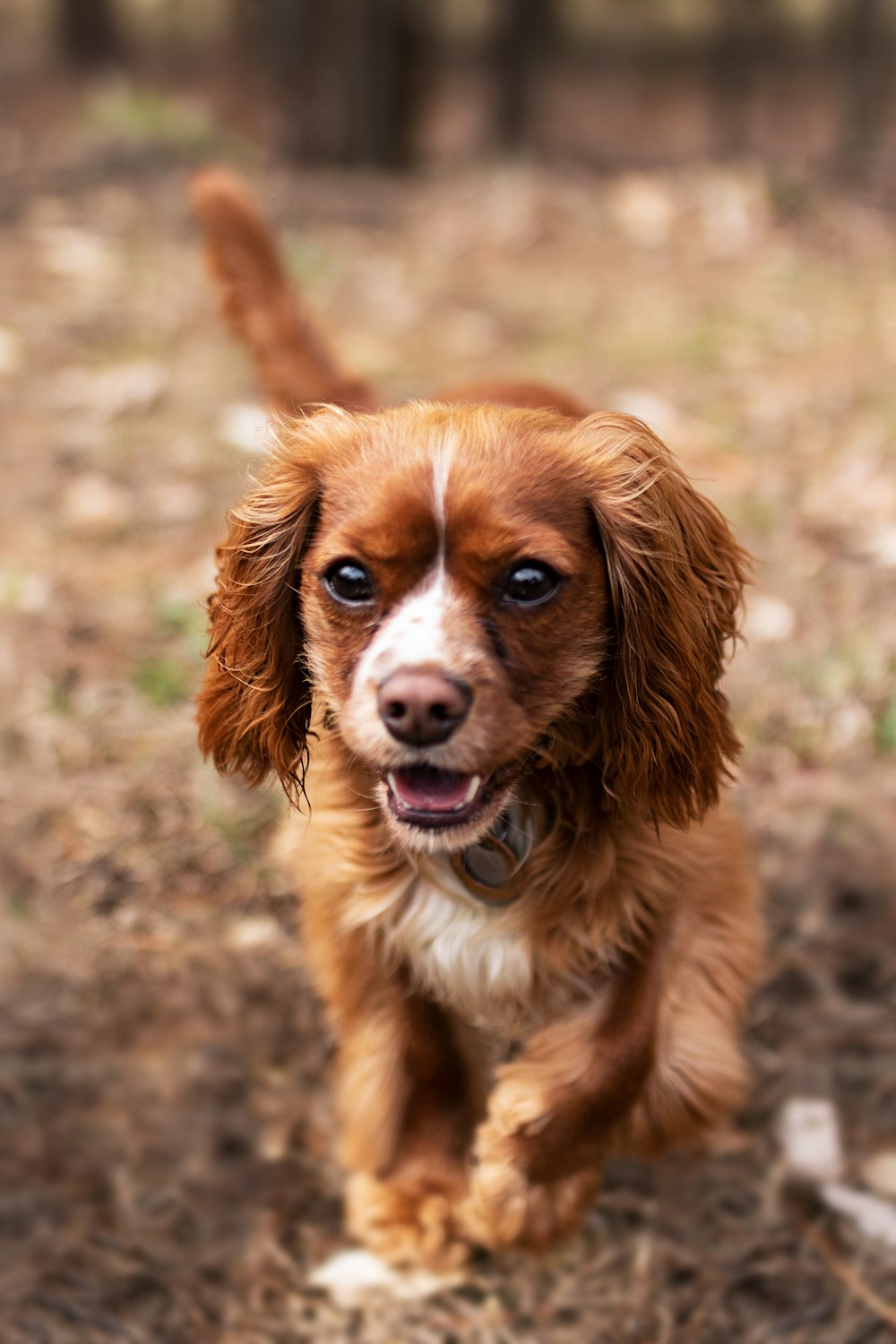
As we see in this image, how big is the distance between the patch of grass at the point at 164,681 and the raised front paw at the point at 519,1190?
1.65 metres

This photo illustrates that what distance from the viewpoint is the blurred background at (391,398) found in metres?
2.65

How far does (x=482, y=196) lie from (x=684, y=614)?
5693mm

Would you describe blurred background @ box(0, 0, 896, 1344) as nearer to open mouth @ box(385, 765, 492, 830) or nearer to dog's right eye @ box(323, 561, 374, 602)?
dog's right eye @ box(323, 561, 374, 602)

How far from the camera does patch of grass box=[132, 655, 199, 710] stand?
3.79m

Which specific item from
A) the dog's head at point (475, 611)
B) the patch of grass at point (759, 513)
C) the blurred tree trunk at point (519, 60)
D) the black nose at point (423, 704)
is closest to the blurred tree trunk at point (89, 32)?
the blurred tree trunk at point (519, 60)

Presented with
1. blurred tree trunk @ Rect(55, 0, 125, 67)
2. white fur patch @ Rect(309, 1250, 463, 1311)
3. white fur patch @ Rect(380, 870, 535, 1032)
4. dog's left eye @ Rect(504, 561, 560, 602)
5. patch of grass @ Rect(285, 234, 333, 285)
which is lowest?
white fur patch @ Rect(309, 1250, 463, 1311)

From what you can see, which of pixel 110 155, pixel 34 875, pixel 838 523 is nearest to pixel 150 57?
pixel 110 155

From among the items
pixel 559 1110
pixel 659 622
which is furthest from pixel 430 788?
pixel 559 1110

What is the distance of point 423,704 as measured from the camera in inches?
75.4

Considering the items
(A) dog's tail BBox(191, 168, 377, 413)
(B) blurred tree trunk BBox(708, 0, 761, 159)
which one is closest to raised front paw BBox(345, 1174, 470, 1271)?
(A) dog's tail BBox(191, 168, 377, 413)

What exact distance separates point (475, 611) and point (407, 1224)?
133 centimetres

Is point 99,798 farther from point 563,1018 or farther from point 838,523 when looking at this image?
point 838,523

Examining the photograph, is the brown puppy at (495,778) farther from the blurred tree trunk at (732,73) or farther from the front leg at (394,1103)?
the blurred tree trunk at (732,73)

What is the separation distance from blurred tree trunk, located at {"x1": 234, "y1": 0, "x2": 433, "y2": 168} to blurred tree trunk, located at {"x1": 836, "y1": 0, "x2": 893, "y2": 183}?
2183 mm
